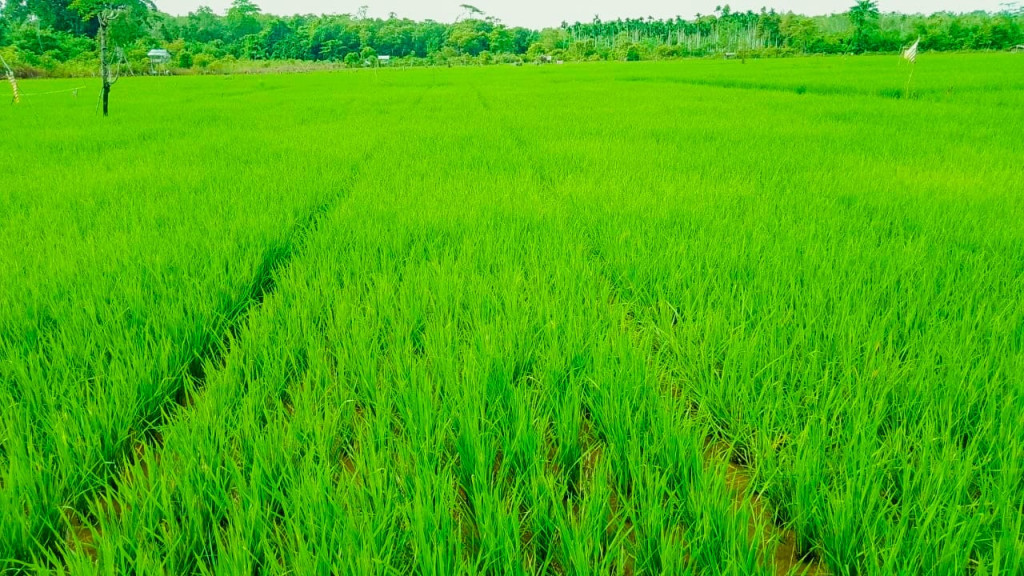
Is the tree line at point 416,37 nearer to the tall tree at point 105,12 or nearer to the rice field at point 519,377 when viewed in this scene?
the tall tree at point 105,12

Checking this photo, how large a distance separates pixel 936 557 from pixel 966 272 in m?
1.45

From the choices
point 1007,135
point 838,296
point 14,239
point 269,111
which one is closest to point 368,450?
point 838,296

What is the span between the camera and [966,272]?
1.74 meters

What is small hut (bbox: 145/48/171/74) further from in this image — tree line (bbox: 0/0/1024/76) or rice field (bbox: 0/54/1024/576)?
rice field (bbox: 0/54/1024/576)

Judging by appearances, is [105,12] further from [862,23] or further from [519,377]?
[862,23]

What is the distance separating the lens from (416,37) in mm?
76188

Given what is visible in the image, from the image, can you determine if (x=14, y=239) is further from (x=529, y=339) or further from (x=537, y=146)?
(x=537, y=146)

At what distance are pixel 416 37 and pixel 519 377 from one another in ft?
277

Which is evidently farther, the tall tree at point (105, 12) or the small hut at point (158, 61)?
the small hut at point (158, 61)

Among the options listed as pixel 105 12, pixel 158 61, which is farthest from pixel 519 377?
pixel 158 61

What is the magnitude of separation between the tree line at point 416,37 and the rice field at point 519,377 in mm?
8296

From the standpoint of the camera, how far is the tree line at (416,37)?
32500mm

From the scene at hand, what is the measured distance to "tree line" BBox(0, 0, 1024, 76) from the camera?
107 feet

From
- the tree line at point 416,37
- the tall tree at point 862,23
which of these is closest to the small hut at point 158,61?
the tree line at point 416,37
